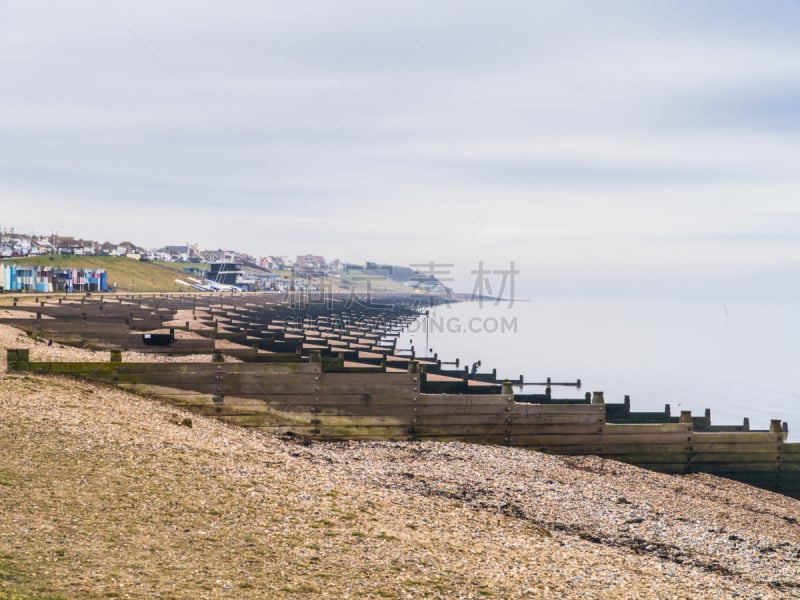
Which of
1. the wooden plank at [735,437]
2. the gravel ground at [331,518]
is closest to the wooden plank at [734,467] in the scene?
the wooden plank at [735,437]

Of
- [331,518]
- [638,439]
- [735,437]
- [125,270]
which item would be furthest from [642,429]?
[125,270]

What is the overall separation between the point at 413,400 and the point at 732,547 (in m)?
7.65

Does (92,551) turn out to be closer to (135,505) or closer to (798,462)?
(135,505)

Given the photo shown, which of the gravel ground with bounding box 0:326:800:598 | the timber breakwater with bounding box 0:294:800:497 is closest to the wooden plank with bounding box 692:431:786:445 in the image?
the timber breakwater with bounding box 0:294:800:497

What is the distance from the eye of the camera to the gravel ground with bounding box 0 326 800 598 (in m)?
8.51

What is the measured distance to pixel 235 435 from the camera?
16.5 metres

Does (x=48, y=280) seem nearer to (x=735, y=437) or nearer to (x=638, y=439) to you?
(x=638, y=439)

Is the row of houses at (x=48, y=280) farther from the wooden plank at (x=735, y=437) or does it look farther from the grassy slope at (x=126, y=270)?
the wooden plank at (x=735, y=437)

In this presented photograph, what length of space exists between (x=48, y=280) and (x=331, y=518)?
370ft

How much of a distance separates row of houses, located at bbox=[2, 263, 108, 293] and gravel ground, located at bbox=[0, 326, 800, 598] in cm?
9441

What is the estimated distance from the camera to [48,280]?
11231 cm

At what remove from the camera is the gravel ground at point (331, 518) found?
8508mm

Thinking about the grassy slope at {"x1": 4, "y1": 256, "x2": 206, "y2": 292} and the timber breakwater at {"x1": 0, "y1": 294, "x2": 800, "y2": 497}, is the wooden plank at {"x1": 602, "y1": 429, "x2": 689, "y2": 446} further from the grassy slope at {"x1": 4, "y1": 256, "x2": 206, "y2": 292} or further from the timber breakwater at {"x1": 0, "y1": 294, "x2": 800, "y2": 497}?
the grassy slope at {"x1": 4, "y1": 256, "x2": 206, "y2": 292}

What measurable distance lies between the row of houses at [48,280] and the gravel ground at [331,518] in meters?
94.4
